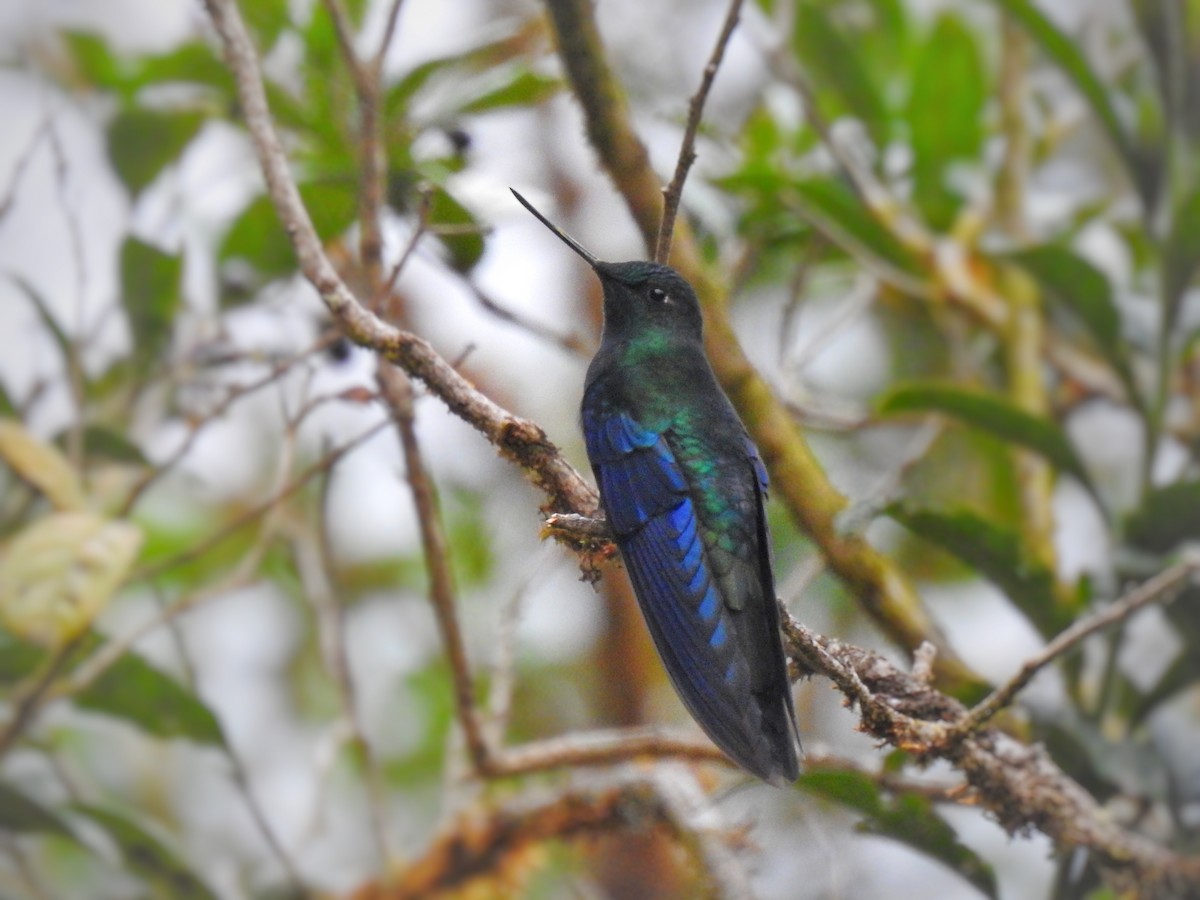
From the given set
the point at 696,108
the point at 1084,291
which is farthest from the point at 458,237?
the point at 1084,291

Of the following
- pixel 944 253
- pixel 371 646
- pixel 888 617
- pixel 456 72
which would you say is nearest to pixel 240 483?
pixel 371 646

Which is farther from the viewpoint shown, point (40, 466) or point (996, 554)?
point (40, 466)

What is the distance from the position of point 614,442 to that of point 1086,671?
148cm

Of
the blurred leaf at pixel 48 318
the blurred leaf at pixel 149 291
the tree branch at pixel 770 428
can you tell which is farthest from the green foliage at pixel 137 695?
the tree branch at pixel 770 428

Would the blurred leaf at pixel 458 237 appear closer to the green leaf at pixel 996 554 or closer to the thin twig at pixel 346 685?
the thin twig at pixel 346 685

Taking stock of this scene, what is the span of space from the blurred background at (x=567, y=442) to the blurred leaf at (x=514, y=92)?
0.4 inches

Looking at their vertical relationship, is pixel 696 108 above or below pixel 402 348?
above

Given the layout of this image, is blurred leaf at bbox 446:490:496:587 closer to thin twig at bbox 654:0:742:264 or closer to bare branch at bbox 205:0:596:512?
bare branch at bbox 205:0:596:512

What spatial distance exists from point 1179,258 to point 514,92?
163cm

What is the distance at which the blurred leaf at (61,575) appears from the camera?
8.20 ft

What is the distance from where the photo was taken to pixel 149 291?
3213 millimetres

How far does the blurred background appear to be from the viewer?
2.70 metres

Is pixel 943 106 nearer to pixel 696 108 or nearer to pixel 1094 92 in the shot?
pixel 1094 92

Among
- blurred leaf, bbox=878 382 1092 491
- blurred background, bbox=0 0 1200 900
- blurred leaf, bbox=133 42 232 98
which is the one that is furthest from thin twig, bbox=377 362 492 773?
blurred leaf, bbox=133 42 232 98
